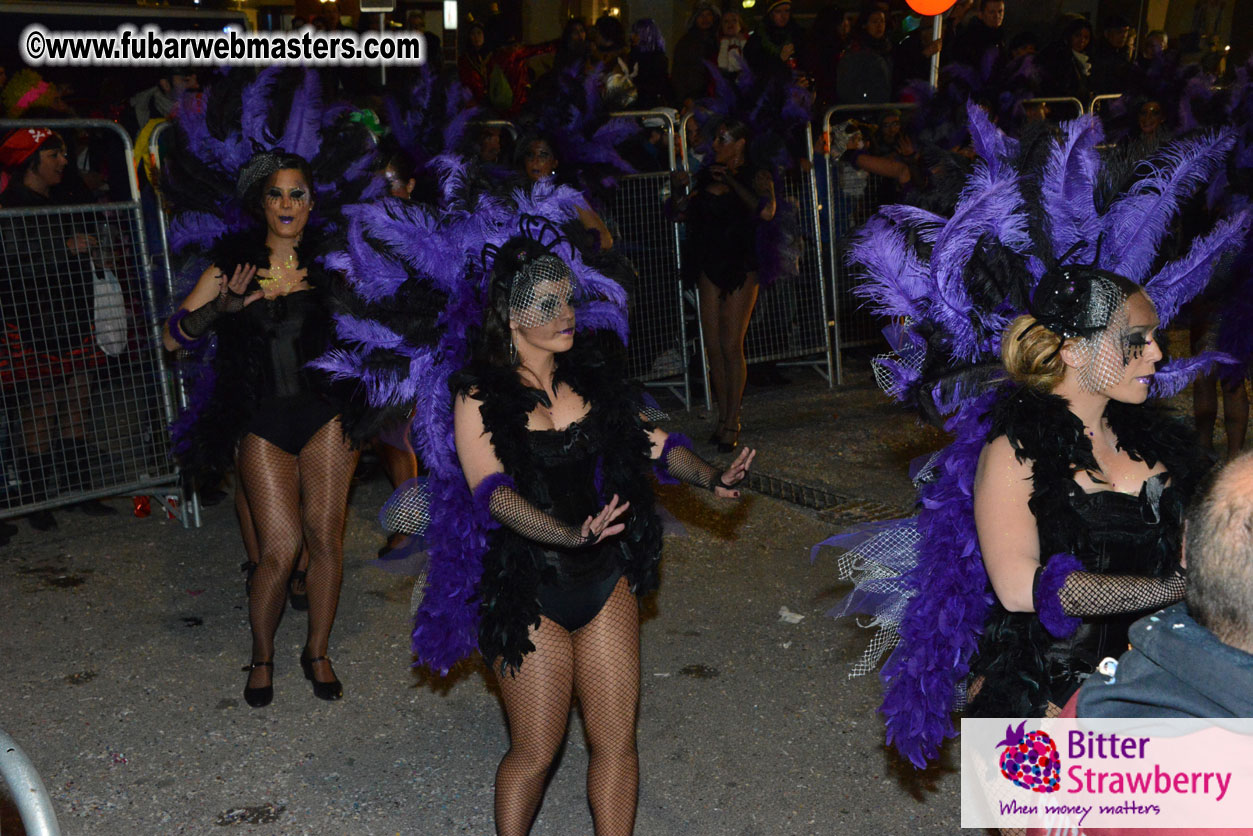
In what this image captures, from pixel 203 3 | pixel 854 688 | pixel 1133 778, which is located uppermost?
pixel 203 3

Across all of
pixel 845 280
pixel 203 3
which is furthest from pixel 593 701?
pixel 203 3

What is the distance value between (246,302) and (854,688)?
2662mm

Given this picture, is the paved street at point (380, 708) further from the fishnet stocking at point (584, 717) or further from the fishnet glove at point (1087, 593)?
the fishnet glove at point (1087, 593)

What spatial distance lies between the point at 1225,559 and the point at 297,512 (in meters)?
3.42

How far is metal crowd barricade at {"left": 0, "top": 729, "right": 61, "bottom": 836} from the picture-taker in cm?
189

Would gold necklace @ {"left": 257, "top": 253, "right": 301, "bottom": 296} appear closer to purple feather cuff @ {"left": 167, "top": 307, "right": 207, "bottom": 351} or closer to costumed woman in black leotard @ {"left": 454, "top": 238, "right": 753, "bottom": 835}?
purple feather cuff @ {"left": 167, "top": 307, "right": 207, "bottom": 351}

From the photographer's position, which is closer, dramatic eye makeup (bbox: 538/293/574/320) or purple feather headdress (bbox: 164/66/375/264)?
dramatic eye makeup (bbox: 538/293/574/320)

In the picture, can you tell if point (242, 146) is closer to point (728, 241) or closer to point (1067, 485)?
point (728, 241)

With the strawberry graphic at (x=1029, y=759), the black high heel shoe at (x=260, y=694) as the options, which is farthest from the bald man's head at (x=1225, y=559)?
the black high heel shoe at (x=260, y=694)

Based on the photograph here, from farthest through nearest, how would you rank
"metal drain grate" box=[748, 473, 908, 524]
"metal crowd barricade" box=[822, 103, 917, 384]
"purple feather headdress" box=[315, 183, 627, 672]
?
1. "metal crowd barricade" box=[822, 103, 917, 384]
2. "metal drain grate" box=[748, 473, 908, 524]
3. "purple feather headdress" box=[315, 183, 627, 672]

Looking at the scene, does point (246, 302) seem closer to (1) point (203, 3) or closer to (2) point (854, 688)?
(2) point (854, 688)

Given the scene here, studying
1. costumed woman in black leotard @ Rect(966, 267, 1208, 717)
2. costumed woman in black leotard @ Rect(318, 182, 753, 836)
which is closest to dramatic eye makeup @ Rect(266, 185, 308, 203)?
costumed woman in black leotard @ Rect(318, 182, 753, 836)

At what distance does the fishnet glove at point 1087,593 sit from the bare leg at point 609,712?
3.58 ft

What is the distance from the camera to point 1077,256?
9.59ft
